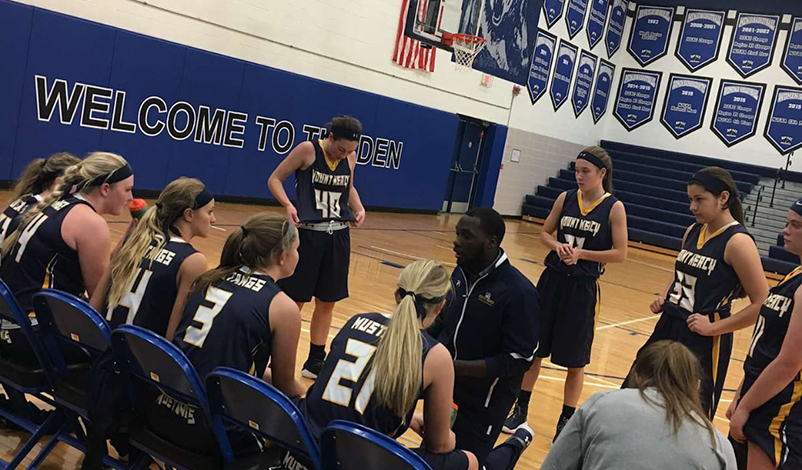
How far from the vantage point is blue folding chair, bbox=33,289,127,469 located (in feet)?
8.61

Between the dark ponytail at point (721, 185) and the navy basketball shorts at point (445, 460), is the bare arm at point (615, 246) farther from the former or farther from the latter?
the navy basketball shorts at point (445, 460)

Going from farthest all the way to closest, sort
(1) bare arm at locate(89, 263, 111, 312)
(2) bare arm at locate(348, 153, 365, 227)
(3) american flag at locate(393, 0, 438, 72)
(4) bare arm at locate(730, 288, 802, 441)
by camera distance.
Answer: (3) american flag at locate(393, 0, 438, 72)
(2) bare arm at locate(348, 153, 365, 227)
(1) bare arm at locate(89, 263, 111, 312)
(4) bare arm at locate(730, 288, 802, 441)

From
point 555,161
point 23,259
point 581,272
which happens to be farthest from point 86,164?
point 555,161

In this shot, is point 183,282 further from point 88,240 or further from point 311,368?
point 311,368

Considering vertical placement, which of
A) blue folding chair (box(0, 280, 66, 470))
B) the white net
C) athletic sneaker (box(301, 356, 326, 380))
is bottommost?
athletic sneaker (box(301, 356, 326, 380))

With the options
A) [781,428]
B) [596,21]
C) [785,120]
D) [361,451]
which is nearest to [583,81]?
[596,21]

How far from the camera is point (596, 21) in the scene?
1978cm

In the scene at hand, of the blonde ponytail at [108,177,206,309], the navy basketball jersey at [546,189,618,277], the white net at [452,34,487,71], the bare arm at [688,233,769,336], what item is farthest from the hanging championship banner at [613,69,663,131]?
the blonde ponytail at [108,177,206,309]

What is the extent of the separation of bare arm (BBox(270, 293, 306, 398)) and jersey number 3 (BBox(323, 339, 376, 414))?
283mm

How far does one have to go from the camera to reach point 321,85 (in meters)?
12.9

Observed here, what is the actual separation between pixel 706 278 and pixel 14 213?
329cm

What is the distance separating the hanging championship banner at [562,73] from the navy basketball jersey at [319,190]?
14950mm

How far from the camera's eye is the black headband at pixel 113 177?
3223 mm

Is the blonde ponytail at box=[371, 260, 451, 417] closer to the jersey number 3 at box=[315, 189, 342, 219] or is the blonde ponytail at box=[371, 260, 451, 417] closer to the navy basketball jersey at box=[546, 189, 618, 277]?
the navy basketball jersey at box=[546, 189, 618, 277]
